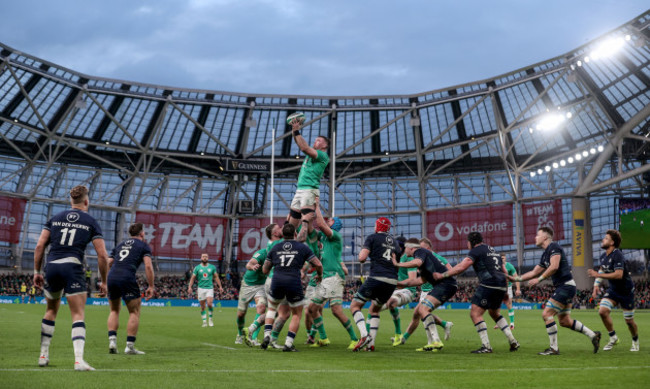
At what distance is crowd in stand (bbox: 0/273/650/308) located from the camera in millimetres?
48656

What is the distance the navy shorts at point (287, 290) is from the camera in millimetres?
11758

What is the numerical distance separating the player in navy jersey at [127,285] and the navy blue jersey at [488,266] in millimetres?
6144

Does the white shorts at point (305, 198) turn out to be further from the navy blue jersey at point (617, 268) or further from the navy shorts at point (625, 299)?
the navy shorts at point (625, 299)

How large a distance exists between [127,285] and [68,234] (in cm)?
278

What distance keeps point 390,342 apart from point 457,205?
4382 cm

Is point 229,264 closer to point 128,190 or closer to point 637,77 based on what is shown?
point 128,190

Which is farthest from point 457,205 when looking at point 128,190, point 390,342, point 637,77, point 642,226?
point 390,342

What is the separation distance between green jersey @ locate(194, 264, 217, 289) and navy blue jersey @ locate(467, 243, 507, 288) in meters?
12.4

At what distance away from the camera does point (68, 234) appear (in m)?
8.75

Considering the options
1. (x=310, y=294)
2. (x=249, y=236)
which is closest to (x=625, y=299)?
(x=310, y=294)

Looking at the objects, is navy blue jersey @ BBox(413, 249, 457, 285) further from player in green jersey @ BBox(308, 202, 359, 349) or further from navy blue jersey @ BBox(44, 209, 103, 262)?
navy blue jersey @ BBox(44, 209, 103, 262)

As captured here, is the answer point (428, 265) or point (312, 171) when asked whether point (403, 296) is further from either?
point (312, 171)

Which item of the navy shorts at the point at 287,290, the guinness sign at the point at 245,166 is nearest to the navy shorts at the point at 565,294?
the navy shorts at the point at 287,290

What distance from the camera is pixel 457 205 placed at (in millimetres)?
57125
